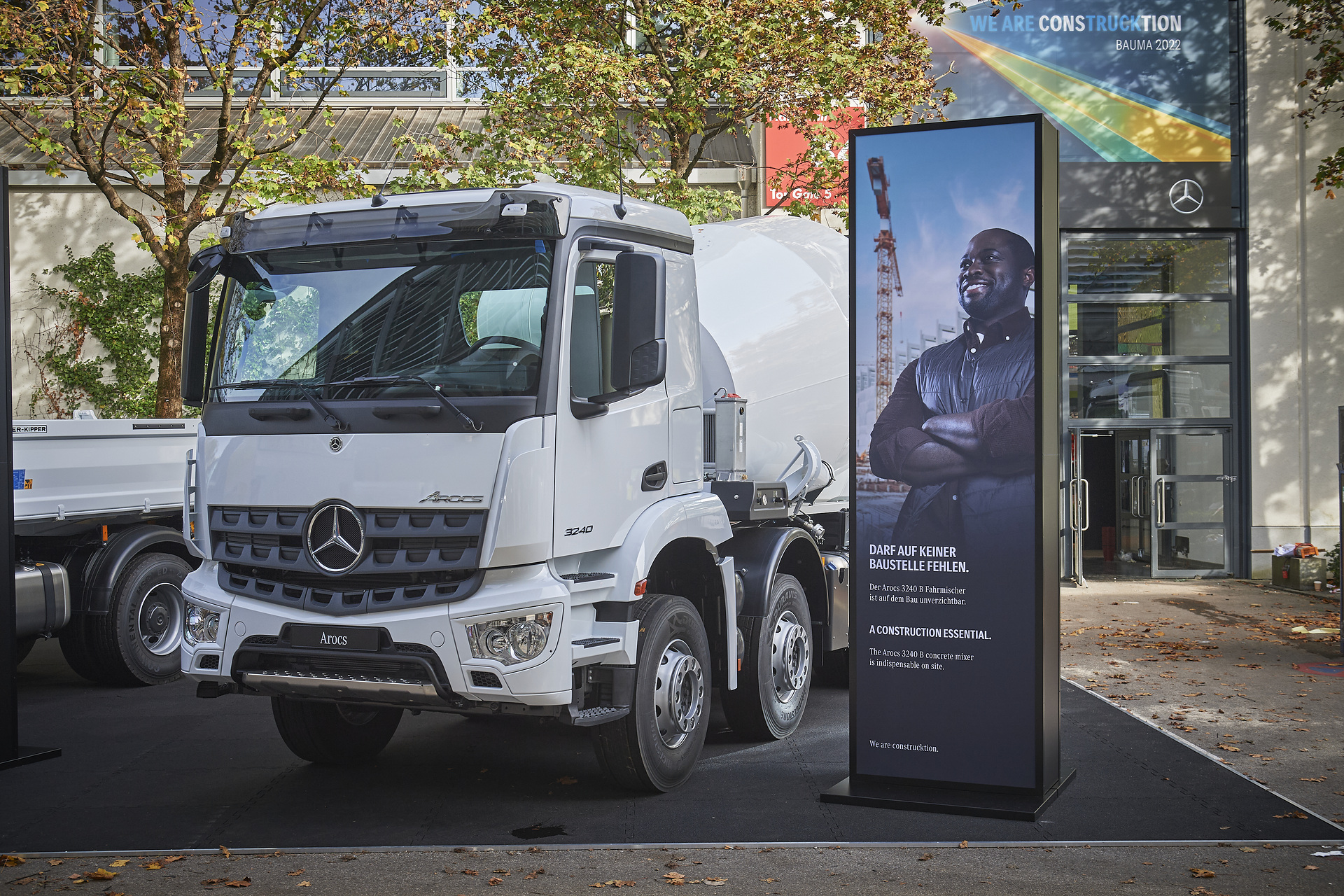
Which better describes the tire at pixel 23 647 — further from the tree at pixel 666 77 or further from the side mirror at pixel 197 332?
the tree at pixel 666 77

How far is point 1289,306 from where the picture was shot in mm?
16219

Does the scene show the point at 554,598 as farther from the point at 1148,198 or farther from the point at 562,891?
the point at 1148,198

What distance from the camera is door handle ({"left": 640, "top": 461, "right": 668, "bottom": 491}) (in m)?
6.13

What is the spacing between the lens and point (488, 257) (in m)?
5.67

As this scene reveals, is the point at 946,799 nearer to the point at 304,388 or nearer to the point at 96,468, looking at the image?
the point at 304,388

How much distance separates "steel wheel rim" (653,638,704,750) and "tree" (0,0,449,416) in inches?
291

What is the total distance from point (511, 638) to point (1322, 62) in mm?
15143

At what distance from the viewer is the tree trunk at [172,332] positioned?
1249 cm

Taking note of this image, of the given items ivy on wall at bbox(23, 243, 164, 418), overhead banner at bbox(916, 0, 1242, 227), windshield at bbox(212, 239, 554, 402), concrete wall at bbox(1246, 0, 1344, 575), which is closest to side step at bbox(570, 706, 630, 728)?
windshield at bbox(212, 239, 554, 402)

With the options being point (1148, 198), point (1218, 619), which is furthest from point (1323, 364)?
point (1218, 619)

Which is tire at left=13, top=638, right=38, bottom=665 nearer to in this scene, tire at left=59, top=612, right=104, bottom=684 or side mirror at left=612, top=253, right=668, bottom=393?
tire at left=59, top=612, right=104, bottom=684

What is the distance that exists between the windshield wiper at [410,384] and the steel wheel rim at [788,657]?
2863 millimetres

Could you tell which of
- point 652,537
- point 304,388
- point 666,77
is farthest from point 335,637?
point 666,77

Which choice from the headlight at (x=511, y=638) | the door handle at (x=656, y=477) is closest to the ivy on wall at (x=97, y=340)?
the door handle at (x=656, y=477)
